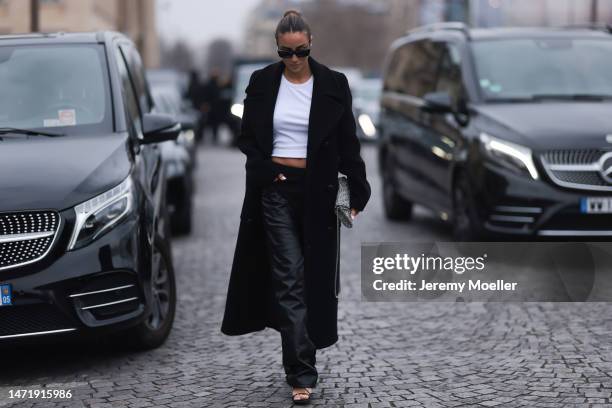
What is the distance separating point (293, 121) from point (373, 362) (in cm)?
153

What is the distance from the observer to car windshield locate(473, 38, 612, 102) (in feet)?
31.9

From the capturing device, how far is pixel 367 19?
113 metres

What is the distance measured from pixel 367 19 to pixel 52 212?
109 m

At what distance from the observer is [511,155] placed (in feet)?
28.4

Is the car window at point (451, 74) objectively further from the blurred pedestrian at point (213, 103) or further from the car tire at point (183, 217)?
the blurred pedestrian at point (213, 103)

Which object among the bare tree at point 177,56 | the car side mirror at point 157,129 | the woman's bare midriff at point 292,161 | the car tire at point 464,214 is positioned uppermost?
the woman's bare midriff at point 292,161

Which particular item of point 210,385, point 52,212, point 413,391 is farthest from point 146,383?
point 413,391

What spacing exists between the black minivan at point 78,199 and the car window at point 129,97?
0.02 m

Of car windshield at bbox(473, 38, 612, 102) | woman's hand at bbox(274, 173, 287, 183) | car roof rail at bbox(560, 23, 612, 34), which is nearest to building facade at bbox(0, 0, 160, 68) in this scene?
car roof rail at bbox(560, 23, 612, 34)

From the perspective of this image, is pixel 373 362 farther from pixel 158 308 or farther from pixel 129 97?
→ pixel 129 97

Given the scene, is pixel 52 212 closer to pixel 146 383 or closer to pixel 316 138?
pixel 146 383

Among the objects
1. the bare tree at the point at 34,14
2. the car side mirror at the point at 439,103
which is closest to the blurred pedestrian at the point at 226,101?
the bare tree at the point at 34,14

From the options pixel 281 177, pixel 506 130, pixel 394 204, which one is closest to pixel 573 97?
pixel 506 130

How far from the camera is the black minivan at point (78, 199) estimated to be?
19.1ft
